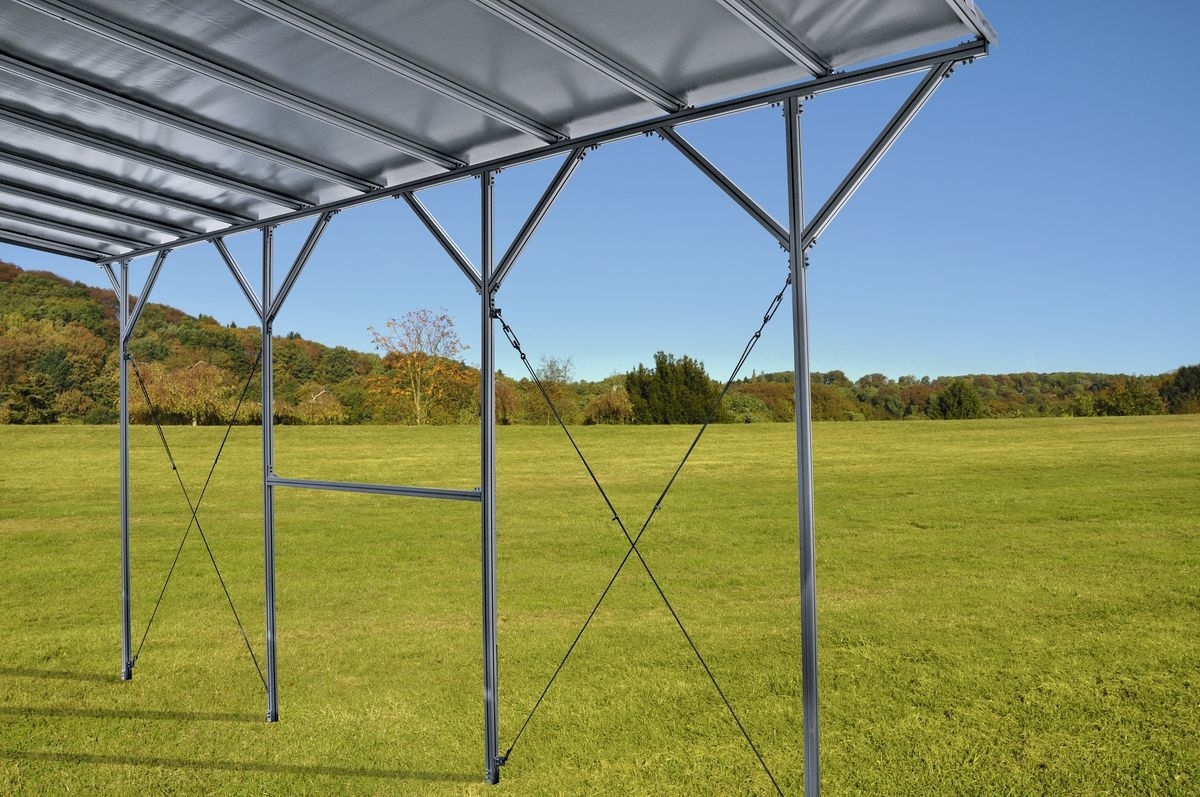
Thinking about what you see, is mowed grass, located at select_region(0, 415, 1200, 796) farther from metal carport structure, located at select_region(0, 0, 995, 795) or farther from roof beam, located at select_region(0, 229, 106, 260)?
roof beam, located at select_region(0, 229, 106, 260)

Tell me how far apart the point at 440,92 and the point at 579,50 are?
550mm

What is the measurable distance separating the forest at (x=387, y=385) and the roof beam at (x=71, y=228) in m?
13.5

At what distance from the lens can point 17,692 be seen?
4.84 m

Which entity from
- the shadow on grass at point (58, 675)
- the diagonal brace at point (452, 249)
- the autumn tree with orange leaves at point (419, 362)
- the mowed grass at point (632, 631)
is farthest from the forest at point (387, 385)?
the diagonal brace at point (452, 249)

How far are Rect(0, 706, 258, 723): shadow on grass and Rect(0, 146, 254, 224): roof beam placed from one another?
278cm

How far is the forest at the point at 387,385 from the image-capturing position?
18.6 m

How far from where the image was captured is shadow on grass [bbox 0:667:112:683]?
505 centimetres

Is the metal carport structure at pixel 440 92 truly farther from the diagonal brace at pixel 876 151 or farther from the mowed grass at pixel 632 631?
the mowed grass at pixel 632 631

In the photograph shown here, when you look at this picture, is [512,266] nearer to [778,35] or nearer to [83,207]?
[778,35]

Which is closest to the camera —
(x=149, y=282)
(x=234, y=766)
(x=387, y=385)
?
(x=234, y=766)

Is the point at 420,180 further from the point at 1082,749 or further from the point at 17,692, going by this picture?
the point at 1082,749

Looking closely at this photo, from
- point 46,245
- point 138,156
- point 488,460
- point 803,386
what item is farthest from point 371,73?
point 46,245

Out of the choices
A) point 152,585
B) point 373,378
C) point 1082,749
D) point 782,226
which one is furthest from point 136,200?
point 373,378

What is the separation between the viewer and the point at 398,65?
92.8 inches
